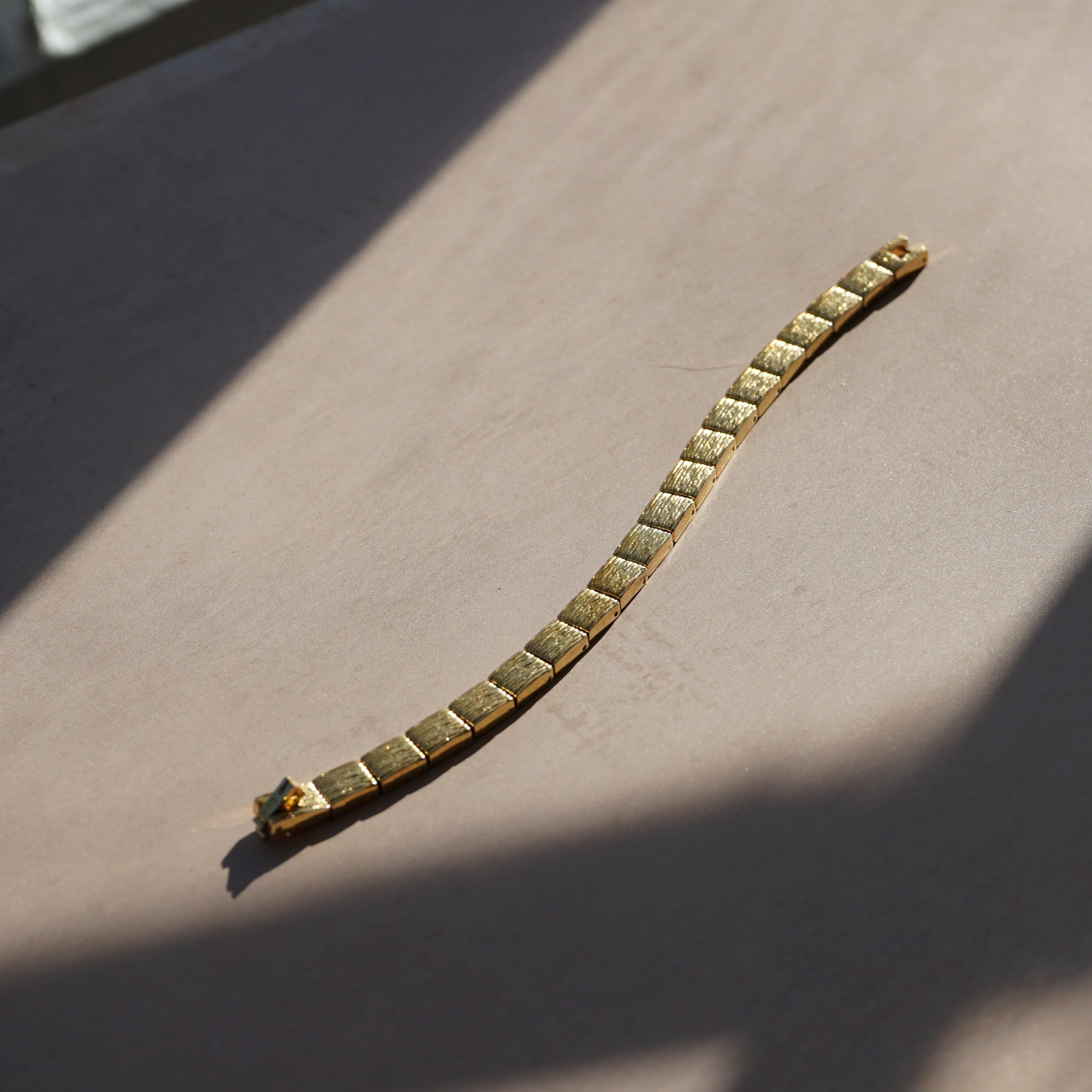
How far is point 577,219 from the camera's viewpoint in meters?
3.79

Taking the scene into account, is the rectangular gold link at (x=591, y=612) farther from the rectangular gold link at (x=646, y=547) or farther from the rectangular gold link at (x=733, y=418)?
the rectangular gold link at (x=733, y=418)

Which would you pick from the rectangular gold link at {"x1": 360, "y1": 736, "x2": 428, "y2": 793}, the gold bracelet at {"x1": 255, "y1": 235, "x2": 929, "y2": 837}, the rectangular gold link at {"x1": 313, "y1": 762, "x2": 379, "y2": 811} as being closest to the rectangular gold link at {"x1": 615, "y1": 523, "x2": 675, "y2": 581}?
the gold bracelet at {"x1": 255, "y1": 235, "x2": 929, "y2": 837}

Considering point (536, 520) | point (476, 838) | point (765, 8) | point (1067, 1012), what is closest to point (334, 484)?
point (536, 520)

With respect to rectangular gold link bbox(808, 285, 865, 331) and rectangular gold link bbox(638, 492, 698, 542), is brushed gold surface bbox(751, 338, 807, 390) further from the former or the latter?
rectangular gold link bbox(638, 492, 698, 542)

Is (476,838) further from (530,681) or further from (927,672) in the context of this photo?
(927,672)

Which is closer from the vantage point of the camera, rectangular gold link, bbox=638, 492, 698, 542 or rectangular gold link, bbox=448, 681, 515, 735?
rectangular gold link, bbox=448, 681, 515, 735

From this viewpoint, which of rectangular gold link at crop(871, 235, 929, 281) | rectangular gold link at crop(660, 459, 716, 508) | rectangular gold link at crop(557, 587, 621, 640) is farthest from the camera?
rectangular gold link at crop(871, 235, 929, 281)

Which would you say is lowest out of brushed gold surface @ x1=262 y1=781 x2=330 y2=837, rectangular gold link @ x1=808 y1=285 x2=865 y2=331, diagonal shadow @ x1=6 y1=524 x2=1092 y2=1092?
diagonal shadow @ x1=6 y1=524 x2=1092 y2=1092

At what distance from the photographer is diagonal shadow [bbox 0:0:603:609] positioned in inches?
128

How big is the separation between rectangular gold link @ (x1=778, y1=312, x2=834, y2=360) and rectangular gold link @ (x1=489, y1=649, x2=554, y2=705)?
48.5 inches

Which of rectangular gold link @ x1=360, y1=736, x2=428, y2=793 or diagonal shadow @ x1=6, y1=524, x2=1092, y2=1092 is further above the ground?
rectangular gold link @ x1=360, y1=736, x2=428, y2=793

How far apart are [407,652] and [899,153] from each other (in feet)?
7.85

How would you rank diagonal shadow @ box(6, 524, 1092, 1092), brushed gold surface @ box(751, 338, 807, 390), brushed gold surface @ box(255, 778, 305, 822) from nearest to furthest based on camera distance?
1. diagonal shadow @ box(6, 524, 1092, 1092)
2. brushed gold surface @ box(255, 778, 305, 822)
3. brushed gold surface @ box(751, 338, 807, 390)

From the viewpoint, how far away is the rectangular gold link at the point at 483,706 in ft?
8.56
